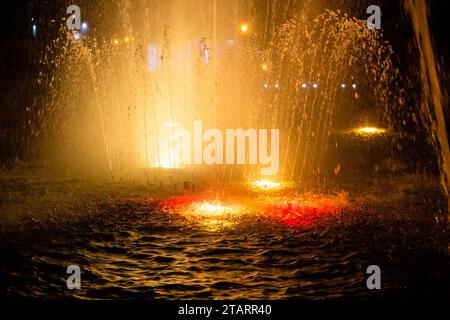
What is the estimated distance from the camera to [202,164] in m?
17.9

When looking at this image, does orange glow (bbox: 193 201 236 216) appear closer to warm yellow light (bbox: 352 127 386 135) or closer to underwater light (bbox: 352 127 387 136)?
underwater light (bbox: 352 127 387 136)

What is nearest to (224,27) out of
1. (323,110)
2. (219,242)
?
(323,110)

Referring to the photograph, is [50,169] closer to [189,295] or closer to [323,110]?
[189,295]

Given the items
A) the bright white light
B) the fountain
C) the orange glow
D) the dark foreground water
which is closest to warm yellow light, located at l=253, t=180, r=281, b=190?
the fountain

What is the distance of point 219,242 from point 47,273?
281 centimetres

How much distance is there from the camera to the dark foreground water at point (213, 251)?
6.41 metres

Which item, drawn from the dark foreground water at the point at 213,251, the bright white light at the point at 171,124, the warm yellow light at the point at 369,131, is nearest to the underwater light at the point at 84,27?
the bright white light at the point at 171,124

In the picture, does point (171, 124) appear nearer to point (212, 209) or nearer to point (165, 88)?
point (165, 88)

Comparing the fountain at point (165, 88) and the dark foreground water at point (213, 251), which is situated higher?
the fountain at point (165, 88)

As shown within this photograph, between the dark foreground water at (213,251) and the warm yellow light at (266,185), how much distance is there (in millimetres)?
2651

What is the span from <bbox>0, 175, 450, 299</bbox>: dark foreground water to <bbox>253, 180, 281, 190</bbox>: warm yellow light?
104 inches

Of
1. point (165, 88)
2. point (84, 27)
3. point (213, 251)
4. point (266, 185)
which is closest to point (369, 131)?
point (165, 88)

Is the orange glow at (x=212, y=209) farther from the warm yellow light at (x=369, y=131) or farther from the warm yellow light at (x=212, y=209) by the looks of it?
the warm yellow light at (x=369, y=131)

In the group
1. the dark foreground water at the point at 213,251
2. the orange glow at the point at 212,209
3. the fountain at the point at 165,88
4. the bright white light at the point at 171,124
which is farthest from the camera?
the bright white light at the point at 171,124
